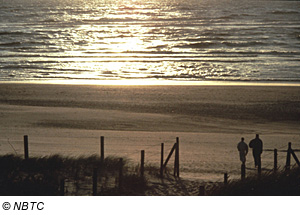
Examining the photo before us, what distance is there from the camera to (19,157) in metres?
14.4

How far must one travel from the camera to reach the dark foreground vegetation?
36.5ft

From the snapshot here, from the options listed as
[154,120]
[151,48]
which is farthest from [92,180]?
[151,48]

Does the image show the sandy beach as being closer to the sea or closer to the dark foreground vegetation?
the dark foreground vegetation

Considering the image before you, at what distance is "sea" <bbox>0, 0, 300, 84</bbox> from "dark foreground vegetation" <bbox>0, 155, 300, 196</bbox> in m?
19.6

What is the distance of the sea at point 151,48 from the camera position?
36.5 metres

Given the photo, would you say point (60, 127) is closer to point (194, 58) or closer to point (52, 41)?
point (194, 58)

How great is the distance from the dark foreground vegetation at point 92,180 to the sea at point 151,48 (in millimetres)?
19605

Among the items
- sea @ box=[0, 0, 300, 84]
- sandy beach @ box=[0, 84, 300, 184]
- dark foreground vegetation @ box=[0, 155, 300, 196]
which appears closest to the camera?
dark foreground vegetation @ box=[0, 155, 300, 196]

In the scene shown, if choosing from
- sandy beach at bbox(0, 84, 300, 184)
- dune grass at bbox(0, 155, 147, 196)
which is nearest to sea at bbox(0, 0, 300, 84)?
sandy beach at bbox(0, 84, 300, 184)

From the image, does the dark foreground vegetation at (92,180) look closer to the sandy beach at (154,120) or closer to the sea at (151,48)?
the sandy beach at (154,120)

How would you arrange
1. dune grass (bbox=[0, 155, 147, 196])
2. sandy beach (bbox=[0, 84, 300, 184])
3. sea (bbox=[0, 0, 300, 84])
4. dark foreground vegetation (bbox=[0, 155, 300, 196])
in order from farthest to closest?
sea (bbox=[0, 0, 300, 84])
sandy beach (bbox=[0, 84, 300, 184])
dune grass (bbox=[0, 155, 147, 196])
dark foreground vegetation (bbox=[0, 155, 300, 196])

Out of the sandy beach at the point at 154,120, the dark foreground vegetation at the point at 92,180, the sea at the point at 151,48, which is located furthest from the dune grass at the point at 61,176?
the sea at the point at 151,48

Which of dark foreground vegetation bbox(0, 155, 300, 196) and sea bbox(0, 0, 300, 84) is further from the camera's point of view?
sea bbox(0, 0, 300, 84)

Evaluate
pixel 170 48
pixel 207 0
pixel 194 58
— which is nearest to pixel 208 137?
pixel 194 58
